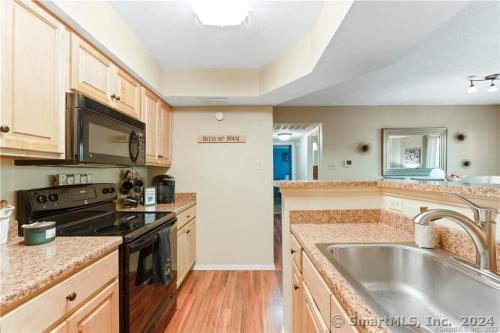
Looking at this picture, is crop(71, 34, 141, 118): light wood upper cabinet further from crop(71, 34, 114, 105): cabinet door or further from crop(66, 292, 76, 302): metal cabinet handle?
crop(66, 292, 76, 302): metal cabinet handle

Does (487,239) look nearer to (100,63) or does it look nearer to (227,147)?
(100,63)

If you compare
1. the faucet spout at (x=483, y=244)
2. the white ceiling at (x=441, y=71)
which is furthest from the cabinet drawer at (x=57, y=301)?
the white ceiling at (x=441, y=71)

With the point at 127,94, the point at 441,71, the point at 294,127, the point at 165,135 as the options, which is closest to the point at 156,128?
the point at 165,135

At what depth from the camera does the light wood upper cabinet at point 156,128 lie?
2379mm

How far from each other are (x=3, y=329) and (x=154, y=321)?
3.69 ft

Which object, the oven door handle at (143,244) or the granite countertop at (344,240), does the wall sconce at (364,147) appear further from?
the oven door handle at (143,244)

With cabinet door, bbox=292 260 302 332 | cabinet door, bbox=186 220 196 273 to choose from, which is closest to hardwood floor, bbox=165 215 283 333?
Answer: cabinet door, bbox=186 220 196 273

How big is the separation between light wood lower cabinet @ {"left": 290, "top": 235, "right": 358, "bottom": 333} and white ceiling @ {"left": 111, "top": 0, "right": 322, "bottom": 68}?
1590 mm

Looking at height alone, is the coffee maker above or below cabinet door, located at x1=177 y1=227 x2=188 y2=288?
above

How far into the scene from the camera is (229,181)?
10.3 ft

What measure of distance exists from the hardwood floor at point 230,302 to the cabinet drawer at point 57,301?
106cm

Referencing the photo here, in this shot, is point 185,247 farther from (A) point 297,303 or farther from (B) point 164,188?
(A) point 297,303

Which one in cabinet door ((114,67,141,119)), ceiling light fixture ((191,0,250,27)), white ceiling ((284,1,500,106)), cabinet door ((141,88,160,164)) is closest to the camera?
ceiling light fixture ((191,0,250,27))

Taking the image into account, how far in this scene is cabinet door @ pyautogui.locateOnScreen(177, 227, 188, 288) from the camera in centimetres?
237
